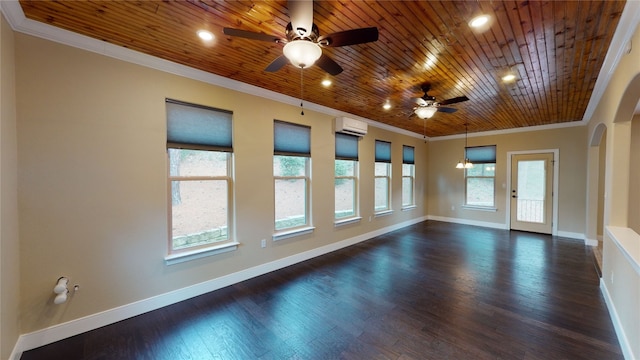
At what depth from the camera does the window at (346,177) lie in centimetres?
505


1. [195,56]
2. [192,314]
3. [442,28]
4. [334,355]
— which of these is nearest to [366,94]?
[442,28]

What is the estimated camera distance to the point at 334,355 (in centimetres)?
206

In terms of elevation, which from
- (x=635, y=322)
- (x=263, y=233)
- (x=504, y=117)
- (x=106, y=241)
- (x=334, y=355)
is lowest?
(x=334, y=355)

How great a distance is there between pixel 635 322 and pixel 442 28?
2.81 meters

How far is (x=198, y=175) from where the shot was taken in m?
3.12

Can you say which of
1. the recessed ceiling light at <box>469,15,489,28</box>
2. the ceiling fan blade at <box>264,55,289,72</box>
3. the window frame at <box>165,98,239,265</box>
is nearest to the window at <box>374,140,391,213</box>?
the window frame at <box>165,98,239,265</box>

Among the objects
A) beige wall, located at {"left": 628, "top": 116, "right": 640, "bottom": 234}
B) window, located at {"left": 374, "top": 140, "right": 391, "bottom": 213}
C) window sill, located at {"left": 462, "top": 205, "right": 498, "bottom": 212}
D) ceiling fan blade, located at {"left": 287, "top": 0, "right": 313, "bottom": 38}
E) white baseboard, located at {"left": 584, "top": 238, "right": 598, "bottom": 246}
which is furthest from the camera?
window sill, located at {"left": 462, "top": 205, "right": 498, "bottom": 212}

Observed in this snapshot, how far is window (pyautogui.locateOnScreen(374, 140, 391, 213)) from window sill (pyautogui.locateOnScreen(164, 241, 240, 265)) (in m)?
3.80

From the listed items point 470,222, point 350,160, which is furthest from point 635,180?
point 350,160

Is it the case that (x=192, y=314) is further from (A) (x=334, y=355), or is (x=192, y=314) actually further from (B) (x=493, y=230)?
(B) (x=493, y=230)

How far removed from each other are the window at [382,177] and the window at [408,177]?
2.84ft

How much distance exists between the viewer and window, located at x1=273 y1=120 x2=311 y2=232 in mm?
3980

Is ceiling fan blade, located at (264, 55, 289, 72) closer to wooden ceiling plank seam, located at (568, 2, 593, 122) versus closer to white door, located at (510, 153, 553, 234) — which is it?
wooden ceiling plank seam, located at (568, 2, 593, 122)

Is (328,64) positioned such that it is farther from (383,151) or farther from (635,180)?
(635,180)
